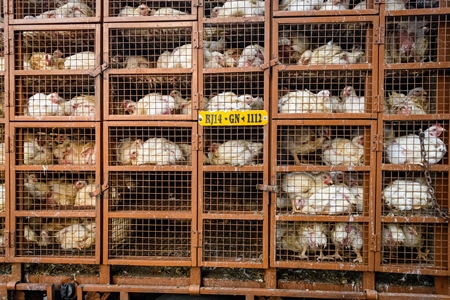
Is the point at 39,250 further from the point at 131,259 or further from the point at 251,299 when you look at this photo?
the point at 251,299

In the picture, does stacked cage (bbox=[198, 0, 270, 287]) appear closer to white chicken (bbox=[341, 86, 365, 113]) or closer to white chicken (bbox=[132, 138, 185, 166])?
white chicken (bbox=[132, 138, 185, 166])

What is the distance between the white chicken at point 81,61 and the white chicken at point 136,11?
1.57 ft

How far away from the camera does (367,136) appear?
8.47 ft

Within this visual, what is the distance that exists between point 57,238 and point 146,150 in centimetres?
120

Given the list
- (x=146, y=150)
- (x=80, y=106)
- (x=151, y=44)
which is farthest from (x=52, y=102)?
(x=151, y=44)

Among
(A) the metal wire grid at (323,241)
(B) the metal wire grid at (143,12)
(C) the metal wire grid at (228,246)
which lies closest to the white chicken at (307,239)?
(A) the metal wire grid at (323,241)

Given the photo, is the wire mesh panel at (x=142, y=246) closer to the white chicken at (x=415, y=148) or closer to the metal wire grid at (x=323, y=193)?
the metal wire grid at (x=323, y=193)

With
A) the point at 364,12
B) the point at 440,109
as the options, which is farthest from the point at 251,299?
the point at 364,12

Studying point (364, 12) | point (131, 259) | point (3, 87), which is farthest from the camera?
point (3, 87)

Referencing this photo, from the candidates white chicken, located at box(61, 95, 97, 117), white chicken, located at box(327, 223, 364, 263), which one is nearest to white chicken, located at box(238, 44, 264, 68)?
white chicken, located at box(61, 95, 97, 117)

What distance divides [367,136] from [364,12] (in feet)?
3.45

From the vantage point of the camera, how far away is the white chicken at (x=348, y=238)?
261 cm

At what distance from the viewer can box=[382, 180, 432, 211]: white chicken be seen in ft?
8.40

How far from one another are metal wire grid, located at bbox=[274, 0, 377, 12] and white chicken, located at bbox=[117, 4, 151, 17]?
1.18 meters
